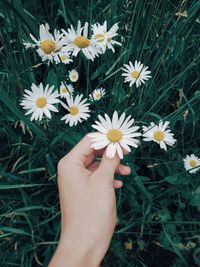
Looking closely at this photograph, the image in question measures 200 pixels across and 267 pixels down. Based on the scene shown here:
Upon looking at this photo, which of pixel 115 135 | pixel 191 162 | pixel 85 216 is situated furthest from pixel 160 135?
pixel 85 216

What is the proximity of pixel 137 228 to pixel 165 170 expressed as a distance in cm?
26

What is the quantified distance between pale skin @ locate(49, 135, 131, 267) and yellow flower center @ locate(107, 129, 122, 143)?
6.3 inches

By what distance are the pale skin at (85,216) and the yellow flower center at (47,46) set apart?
0.46m

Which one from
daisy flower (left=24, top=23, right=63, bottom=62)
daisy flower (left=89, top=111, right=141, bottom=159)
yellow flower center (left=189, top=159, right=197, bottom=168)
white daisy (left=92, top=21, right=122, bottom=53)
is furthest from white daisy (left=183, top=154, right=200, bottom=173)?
daisy flower (left=24, top=23, right=63, bottom=62)

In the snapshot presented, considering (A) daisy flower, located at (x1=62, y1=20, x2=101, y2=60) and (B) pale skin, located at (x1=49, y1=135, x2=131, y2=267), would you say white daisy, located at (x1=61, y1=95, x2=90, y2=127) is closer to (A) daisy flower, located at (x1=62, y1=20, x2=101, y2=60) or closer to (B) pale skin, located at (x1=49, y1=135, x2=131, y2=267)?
(A) daisy flower, located at (x1=62, y1=20, x2=101, y2=60)

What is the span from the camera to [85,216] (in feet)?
2.93

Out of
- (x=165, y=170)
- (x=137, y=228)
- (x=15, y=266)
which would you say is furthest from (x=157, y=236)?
Result: (x=15, y=266)

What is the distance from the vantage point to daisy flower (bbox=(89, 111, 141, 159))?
1023 mm

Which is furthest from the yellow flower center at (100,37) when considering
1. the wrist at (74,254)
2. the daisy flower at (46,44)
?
the wrist at (74,254)

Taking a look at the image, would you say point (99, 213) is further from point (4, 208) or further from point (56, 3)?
point (56, 3)

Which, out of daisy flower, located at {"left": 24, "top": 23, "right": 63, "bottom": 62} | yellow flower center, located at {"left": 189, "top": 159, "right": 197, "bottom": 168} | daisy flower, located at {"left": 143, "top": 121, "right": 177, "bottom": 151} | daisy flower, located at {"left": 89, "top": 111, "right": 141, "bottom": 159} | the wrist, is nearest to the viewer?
the wrist

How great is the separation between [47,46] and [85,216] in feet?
1.91

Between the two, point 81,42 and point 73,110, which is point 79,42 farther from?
point 73,110

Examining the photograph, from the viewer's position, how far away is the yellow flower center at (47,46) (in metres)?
1.21
